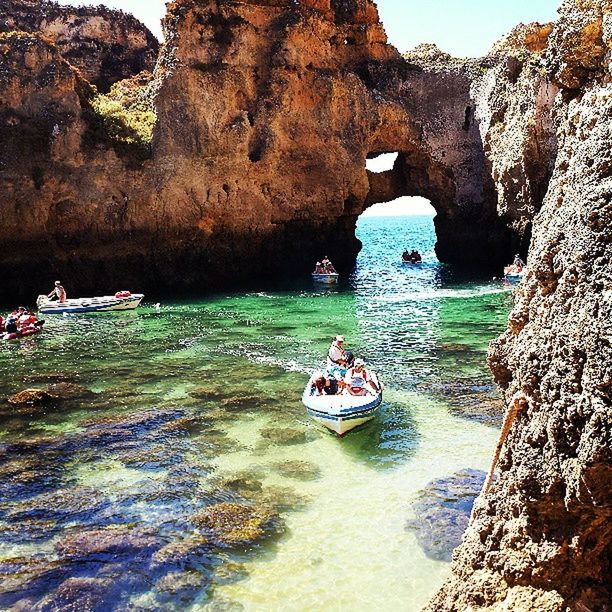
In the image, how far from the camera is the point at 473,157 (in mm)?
36062

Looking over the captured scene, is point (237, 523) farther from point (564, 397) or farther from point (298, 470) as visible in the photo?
point (564, 397)

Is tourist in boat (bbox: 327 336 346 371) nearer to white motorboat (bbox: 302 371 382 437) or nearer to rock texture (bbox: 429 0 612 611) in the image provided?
white motorboat (bbox: 302 371 382 437)

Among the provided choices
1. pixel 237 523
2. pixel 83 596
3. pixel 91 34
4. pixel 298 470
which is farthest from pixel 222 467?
pixel 91 34

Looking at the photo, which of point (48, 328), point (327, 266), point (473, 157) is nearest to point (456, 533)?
point (48, 328)

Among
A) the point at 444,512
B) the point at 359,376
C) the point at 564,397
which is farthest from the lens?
the point at 359,376

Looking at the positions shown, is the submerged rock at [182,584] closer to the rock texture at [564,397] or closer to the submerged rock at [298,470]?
the submerged rock at [298,470]

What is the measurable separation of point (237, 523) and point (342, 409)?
11.6ft

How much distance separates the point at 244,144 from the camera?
3159cm

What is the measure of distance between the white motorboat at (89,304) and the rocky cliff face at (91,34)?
57.6 ft

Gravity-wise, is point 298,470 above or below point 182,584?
above

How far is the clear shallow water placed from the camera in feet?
23.2

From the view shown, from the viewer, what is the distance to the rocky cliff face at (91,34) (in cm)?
3544

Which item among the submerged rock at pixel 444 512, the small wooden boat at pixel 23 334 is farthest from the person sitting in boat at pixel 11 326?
the submerged rock at pixel 444 512

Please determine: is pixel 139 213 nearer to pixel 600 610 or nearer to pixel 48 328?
pixel 48 328
